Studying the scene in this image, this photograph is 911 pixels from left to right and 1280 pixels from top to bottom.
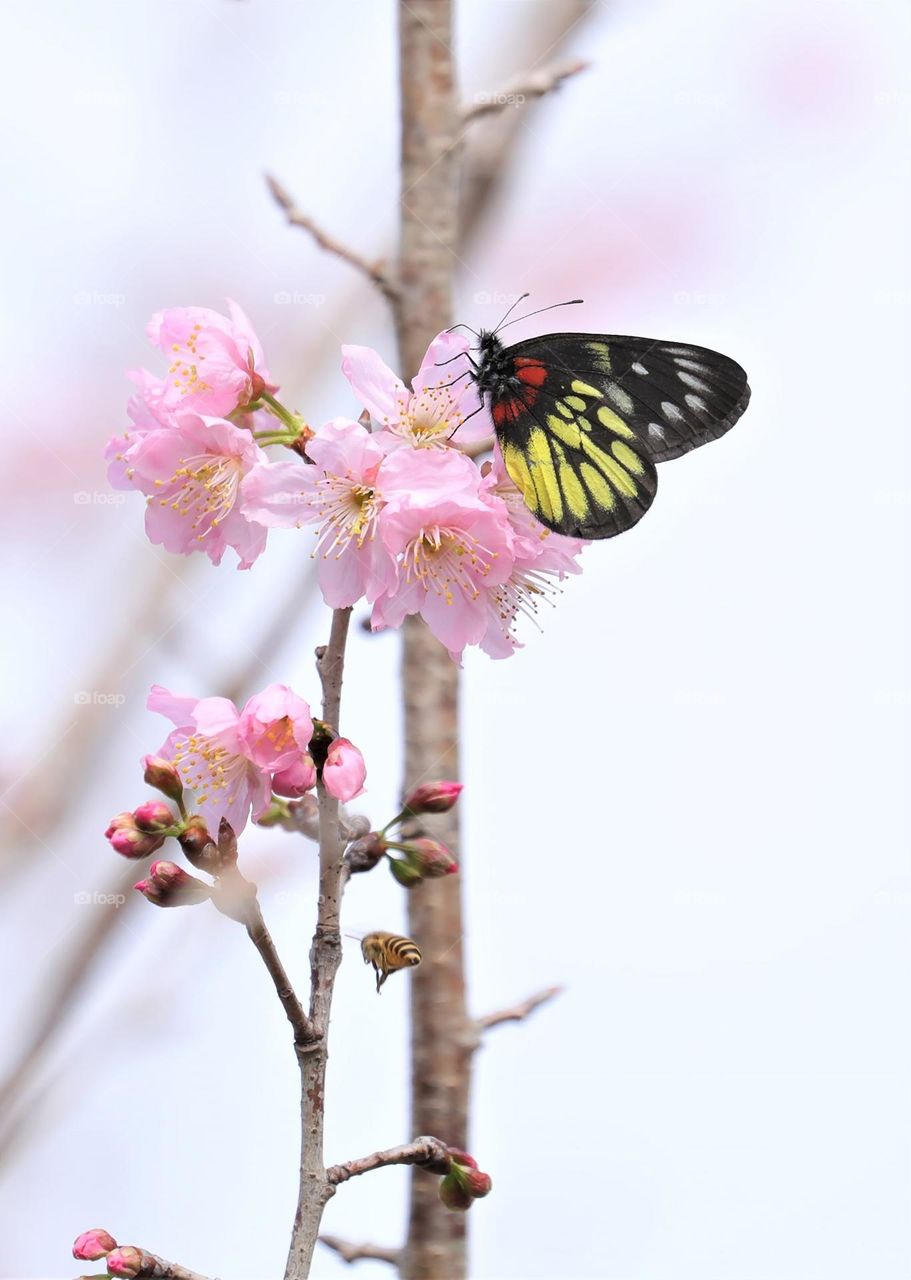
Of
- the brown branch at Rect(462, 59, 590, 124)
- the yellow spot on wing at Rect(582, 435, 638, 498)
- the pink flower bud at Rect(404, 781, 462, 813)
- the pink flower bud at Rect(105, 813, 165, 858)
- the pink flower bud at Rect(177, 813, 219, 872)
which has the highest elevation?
the brown branch at Rect(462, 59, 590, 124)

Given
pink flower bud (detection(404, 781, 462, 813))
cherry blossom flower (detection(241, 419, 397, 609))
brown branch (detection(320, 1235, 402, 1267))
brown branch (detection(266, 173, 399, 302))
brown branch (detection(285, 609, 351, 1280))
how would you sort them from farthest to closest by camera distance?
brown branch (detection(266, 173, 399, 302)), brown branch (detection(320, 1235, 402, 1267)), pink flower bud (detection(404, 781, 462, 813)), cherry blossom flower (detection(241, 419, 397, 609)), brown branch (detection(285, 609, 351, 1280))

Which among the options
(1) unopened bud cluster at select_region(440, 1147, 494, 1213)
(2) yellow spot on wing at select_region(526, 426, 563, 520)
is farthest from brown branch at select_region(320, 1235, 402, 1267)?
(2) yellow spot on wing at select_region(526, 426, 563, 520)

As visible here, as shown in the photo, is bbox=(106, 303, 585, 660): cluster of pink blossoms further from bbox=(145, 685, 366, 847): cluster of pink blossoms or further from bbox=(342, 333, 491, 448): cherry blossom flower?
bbox=(145, 685, 366, 847): cluster of pink blossoms

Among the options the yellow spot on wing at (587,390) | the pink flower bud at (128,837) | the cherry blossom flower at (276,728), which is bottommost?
the pink flower bud at (128,837)

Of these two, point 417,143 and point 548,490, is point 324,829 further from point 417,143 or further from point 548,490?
point 417,143

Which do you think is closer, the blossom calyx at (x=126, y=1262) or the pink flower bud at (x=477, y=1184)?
the blossom calyx at (x=126, y=1262)

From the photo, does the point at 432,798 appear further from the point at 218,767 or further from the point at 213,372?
the point at 213,372

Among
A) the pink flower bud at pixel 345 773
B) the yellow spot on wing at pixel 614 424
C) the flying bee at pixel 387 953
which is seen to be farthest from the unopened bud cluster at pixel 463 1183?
the yellow spot on wing at pixel 614 424

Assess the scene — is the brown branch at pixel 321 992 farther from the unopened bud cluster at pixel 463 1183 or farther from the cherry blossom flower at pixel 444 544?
the unopened bud cluster at pixel 463 1183
